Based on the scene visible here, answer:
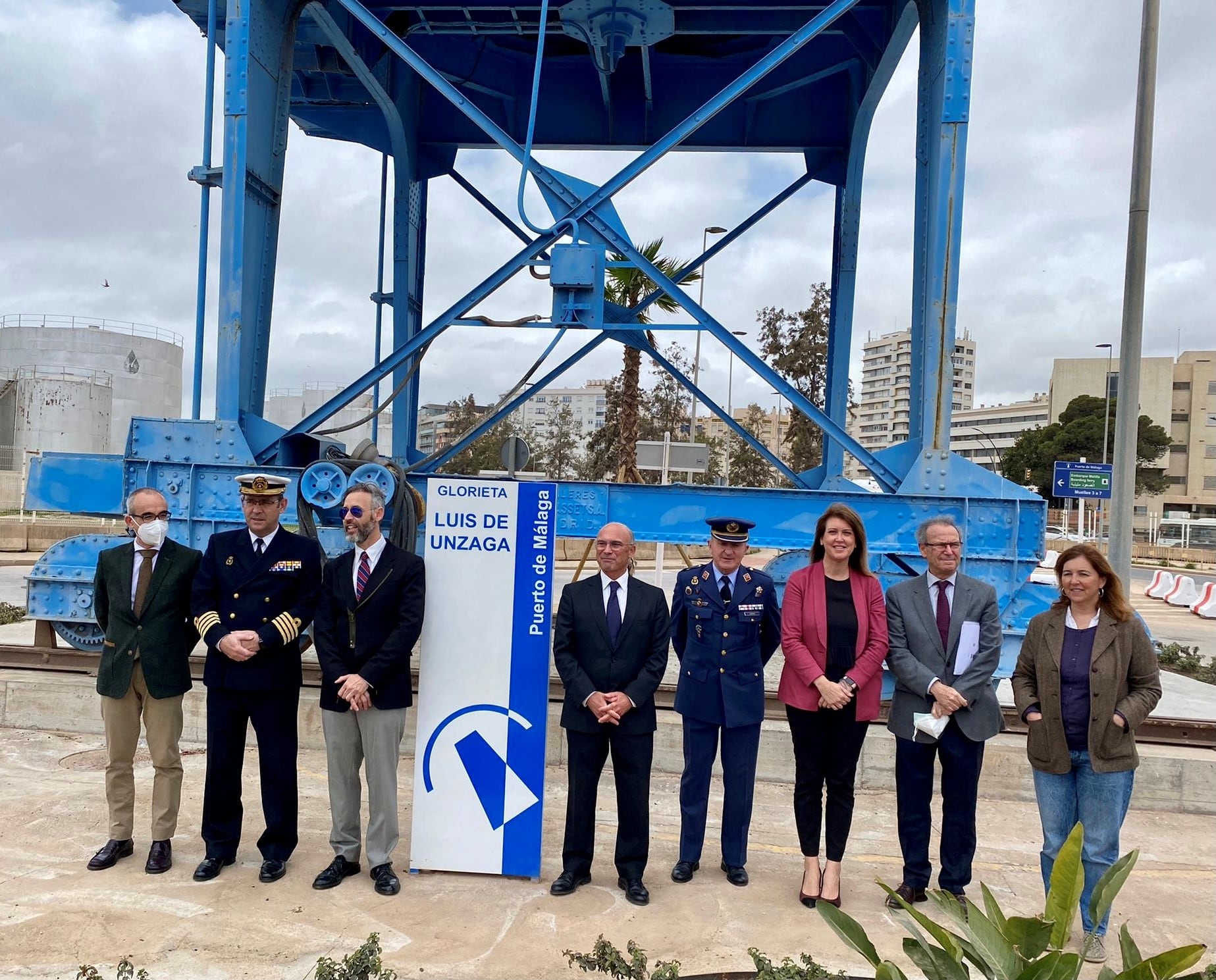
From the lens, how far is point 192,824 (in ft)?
18.0

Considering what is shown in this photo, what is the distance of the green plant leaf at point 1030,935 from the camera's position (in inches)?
90.0

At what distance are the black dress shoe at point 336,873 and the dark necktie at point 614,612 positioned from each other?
5.70 ft

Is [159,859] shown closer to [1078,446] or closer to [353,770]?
[353,770]

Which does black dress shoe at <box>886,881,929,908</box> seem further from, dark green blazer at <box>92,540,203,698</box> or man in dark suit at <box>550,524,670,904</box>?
dark green blazer at <box>92,540,203,698</box>

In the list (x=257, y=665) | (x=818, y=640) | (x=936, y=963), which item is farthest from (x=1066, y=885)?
(x=257, y=665)

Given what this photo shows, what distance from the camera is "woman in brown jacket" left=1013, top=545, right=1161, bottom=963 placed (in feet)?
13.8

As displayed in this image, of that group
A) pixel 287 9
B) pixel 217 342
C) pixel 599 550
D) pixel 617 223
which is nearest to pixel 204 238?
pixel 217 342

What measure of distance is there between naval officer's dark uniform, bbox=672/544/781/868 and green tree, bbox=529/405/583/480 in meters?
36.3

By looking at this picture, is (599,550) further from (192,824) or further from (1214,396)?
(1214,396)

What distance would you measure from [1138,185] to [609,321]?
499 centimetres

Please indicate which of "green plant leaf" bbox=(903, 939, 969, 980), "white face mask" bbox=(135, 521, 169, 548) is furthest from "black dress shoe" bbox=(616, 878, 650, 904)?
"white face mask" bbox=(135, 521, 169, 548)

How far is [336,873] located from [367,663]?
1041mm

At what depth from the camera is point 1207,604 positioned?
2020cm

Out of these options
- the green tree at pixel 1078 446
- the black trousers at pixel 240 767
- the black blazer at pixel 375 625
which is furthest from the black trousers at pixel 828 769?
the green tree at pixel 1078 446
